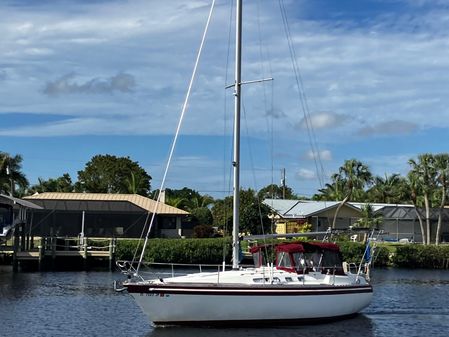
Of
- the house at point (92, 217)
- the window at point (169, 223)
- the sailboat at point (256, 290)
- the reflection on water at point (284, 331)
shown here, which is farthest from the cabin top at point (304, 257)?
the window at point (169, 223)

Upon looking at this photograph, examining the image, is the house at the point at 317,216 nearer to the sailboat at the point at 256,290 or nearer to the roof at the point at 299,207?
the roof at the point at 299,207

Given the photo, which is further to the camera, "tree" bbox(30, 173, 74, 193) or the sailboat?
"tree" bbox(30, 173, 74, 193)

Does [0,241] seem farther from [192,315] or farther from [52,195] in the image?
[192,315]

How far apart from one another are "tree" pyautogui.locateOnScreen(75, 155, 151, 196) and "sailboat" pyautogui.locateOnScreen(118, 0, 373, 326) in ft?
279

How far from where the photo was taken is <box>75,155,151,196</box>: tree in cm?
11684

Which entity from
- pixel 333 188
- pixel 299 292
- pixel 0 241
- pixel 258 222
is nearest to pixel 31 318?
pixel 299 292

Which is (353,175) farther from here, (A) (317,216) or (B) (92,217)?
(B) (92,217)

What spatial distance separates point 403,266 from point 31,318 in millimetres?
48578

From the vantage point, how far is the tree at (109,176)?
117 meters

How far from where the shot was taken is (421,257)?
74312 mm

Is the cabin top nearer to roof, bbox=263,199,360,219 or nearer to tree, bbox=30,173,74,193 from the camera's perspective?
roof, bbox=263,199,360,219

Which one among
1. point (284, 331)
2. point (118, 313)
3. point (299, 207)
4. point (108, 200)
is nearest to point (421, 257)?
point (299, 207)

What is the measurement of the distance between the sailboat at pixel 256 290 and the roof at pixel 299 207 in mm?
54326

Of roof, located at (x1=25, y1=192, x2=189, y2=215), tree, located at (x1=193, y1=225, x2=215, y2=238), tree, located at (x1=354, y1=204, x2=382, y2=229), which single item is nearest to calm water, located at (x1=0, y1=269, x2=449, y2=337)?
tree, located at (x1=354, y1=204, x2=382, y2=229)
